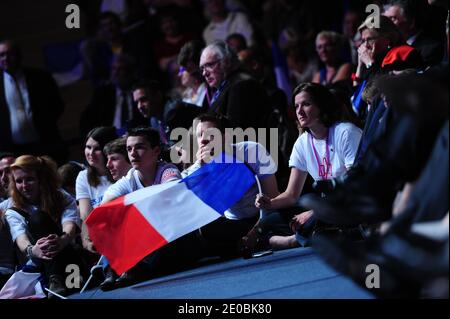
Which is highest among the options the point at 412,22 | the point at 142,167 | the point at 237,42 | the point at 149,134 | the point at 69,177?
Result: the point at 412,22

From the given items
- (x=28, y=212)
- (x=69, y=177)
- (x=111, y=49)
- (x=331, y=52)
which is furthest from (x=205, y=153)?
(x=111, y=49)

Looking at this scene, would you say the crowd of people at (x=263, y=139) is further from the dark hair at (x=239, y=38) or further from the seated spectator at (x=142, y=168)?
the dark hair at (x=239, y=38)

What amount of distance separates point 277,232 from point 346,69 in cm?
185

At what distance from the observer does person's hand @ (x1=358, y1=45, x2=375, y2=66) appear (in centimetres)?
678

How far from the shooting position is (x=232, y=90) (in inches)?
290

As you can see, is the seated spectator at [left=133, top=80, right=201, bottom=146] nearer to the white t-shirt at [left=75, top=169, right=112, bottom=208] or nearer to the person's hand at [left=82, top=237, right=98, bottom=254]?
the white t-shirt at [left=75, top=169, right=112, bottom=208]

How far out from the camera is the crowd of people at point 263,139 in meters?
4.27

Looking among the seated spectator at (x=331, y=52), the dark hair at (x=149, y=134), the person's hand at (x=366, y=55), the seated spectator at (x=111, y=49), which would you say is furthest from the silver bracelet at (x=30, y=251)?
the seated spectator at (x=111, y=49)

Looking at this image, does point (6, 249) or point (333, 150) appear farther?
point (6, 249)

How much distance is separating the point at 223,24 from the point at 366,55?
9.91ft

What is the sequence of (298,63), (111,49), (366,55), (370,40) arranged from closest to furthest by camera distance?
(370,40) → (366,55) → (298,63) → (111,49)

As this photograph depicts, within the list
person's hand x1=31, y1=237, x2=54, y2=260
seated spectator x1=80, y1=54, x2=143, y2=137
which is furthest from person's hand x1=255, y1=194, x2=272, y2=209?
seated spectator x1=80, y1=54, x2=143, y2=137

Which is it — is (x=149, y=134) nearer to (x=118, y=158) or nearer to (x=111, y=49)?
(x=118, y=158)
